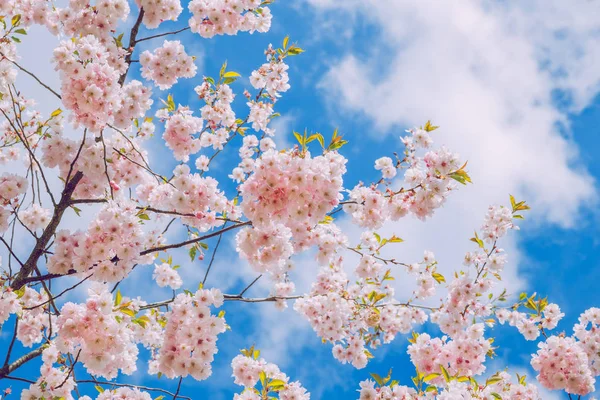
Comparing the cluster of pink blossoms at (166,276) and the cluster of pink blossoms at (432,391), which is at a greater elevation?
the cluster of pink blossoms at (166,276)

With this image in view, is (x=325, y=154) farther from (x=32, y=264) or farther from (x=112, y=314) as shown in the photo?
(x=32, y=264)

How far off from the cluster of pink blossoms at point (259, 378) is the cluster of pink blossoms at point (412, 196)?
5.63 feet

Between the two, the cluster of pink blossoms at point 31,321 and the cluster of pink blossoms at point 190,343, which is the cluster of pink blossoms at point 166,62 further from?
the cluster of pink blossoms at point 190,343

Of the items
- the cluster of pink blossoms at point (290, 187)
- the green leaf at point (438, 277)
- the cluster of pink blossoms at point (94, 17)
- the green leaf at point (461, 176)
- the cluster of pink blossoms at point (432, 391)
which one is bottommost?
the cluster of pink blossoms at point (432, 391)

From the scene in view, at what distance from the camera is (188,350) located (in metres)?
3.79

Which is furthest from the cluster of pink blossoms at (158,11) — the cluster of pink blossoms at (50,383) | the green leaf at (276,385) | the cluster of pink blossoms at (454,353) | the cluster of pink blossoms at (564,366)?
the cluster of pink blossoms at (564,366)

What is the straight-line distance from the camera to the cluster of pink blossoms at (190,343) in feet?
12.4

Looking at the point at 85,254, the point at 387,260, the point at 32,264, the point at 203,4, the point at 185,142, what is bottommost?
the point at 85,254

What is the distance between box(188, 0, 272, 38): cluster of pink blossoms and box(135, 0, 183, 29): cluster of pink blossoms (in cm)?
39

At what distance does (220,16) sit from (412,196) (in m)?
3.33

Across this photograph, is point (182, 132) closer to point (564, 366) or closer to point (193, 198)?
point (193, 198)

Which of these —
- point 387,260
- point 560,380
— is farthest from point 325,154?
point 560,380

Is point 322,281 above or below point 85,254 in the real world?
above

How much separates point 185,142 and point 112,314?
2.48 metres
